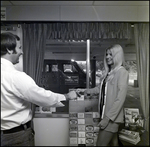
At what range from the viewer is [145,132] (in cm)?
134

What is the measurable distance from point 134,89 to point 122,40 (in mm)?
364

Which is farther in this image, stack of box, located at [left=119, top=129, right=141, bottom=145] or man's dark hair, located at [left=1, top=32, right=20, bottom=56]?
stack of box, located at [left=119, top=129, right=141, bottom=145]

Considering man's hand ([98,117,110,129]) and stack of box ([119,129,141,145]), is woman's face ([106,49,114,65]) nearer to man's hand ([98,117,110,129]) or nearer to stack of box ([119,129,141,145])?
man's hand ([98,117,110,129])

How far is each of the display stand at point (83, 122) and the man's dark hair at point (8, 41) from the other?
0.56 meters

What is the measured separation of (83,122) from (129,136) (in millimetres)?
371

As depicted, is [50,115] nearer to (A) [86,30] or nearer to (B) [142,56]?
(A) [86,30]

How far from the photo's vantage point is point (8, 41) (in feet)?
3.94

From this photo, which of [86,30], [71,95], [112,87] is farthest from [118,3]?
[71,95]

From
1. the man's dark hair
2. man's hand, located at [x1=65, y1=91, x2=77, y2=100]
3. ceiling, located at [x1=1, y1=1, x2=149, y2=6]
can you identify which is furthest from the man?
ceiling, located at [x1=1, y1=1, x2=149, y2=6]

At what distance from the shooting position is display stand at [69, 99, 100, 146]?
4.21 ft

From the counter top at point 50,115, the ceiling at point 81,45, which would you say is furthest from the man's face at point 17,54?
the counter top at point 50,115

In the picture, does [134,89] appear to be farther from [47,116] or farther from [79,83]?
[47,116]

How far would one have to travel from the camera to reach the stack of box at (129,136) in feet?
4.36

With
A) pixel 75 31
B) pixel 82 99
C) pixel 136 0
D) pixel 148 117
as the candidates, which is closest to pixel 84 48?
pixel 75 31
